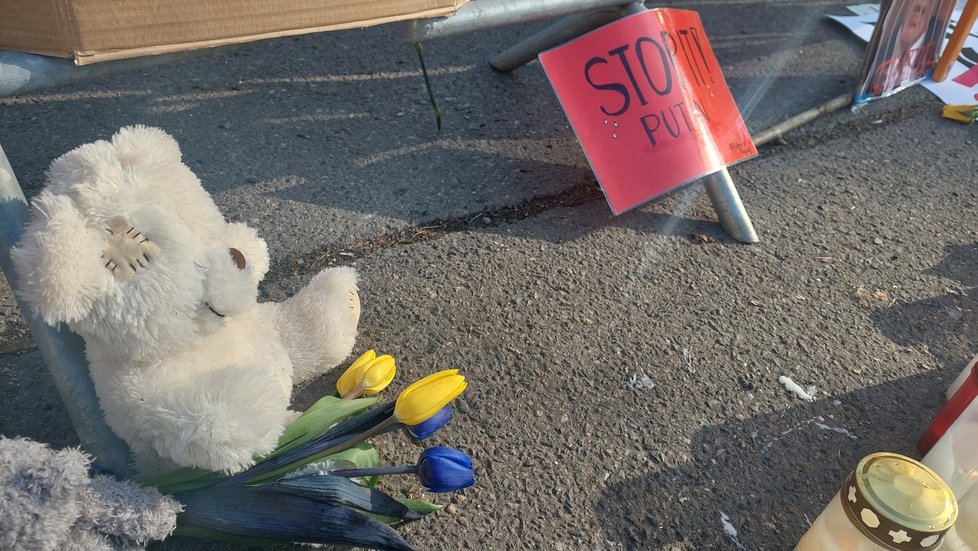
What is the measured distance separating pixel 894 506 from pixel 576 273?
0.89m

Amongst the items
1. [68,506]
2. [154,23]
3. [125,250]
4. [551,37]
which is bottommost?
[68,506]

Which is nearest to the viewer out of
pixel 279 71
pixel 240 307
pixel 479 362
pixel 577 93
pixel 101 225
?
pixel 101 225

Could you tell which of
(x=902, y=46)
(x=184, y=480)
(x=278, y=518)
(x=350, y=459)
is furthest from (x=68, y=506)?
(x=902, y=46)

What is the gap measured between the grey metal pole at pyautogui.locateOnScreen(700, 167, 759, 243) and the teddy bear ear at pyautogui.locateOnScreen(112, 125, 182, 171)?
1.33 m

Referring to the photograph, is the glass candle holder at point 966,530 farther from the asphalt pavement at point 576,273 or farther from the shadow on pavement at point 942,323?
the shadow on pavement at point 942,323

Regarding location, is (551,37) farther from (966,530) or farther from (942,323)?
(966,530)

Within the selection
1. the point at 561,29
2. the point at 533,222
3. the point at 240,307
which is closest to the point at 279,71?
the point at 561,29

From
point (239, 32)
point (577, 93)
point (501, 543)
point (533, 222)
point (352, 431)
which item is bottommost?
point (501, 543)

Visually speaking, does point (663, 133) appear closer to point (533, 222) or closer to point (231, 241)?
point (533, 222)

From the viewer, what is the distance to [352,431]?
3.43 ft

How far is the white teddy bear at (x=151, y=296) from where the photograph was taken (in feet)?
2.92

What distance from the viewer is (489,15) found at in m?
1.52

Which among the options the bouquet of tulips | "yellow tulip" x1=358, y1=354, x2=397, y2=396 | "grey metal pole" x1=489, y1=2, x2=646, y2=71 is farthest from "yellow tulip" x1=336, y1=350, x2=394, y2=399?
"grey metal pole" x1=489, y1=2, x2=646, y2=71

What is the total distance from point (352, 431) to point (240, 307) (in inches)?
9.2
